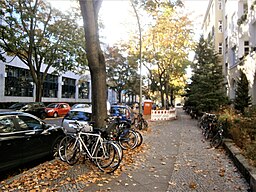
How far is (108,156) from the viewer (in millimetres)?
6180

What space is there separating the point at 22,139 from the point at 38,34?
675 inches

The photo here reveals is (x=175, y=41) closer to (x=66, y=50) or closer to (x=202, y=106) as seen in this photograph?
(x=202, y=106)

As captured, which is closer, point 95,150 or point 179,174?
point 179,174

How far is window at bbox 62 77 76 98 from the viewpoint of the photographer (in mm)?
45594

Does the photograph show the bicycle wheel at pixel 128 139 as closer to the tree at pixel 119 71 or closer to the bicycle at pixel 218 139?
the bicycle at pixel 218 139

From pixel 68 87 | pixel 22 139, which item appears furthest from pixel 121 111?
pixel 68 87

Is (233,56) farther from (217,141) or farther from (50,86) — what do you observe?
(50,86)

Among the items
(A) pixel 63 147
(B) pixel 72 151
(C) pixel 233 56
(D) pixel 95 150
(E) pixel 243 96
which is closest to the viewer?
(D) pixel 95 150

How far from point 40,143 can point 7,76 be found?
26.6 metres

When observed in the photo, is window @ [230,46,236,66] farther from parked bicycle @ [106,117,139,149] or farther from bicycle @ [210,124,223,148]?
parked bicycle @ [106,117,139,149]

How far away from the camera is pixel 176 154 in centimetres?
838

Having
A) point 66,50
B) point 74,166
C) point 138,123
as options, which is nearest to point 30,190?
point 74,166

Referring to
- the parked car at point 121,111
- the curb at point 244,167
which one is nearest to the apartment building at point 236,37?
the parked car at point 121,111

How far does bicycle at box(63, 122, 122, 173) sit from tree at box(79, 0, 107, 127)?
1209 millimetres
